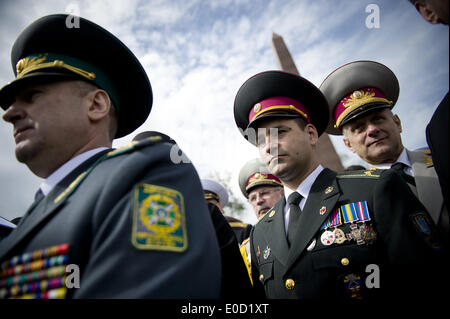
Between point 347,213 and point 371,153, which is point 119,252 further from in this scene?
point 371,153

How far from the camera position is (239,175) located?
5.94 meters

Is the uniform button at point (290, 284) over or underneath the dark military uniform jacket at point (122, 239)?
underneath

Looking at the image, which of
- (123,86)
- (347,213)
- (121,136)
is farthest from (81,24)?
(347,213)

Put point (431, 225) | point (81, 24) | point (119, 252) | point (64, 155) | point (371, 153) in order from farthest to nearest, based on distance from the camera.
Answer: point (371, 153) < point (81, 24) < point (431, 225) < point (64, 155) < point (119, 252)

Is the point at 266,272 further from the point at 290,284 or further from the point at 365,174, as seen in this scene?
the point at 365,174

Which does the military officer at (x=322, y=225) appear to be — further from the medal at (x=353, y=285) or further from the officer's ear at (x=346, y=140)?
the officer's ear at (x=346, y=140)

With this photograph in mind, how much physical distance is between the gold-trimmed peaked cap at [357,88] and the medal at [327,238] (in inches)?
67.0

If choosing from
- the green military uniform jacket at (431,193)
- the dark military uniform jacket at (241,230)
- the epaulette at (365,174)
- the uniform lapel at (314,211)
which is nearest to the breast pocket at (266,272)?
the uniform lapel at (314,211)

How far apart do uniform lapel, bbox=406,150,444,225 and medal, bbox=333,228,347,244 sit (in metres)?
0.63

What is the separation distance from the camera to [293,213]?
232 cm

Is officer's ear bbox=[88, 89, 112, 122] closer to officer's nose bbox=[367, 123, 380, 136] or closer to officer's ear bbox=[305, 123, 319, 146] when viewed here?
officer's ear bbox=[305, 123, 319, 146]

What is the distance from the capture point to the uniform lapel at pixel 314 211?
6.62 ft

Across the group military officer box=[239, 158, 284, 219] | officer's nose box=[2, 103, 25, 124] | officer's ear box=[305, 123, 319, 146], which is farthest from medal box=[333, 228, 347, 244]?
military officer box=[239, 158, 284, 219]
